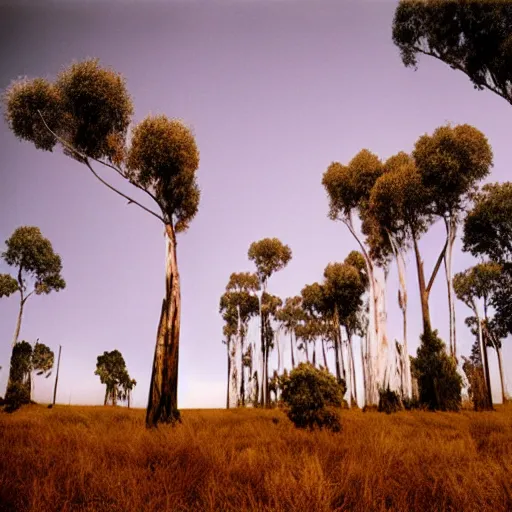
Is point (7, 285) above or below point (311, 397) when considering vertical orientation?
above

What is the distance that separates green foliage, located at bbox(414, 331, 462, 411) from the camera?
14.0 m

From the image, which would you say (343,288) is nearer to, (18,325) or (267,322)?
(267,322)

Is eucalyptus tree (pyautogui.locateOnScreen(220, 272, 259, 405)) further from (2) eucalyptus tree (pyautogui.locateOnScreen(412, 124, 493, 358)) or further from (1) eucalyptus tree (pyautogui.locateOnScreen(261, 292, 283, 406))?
(2) eucalyptus tree (pyautogui.locateOnScreen(412, 124, 493, 358))

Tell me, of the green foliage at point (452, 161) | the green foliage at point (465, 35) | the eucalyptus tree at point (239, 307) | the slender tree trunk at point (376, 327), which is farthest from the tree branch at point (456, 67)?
the eucalyptus tree at point (239, 307)

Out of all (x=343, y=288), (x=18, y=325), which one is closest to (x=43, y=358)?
(x=18, y=325)

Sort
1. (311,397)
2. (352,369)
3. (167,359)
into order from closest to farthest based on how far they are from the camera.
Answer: (311,397)
(167,359)
(352,369)

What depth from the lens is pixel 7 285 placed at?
2142cm

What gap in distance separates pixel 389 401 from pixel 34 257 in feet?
78.1

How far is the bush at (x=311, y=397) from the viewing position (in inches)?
323

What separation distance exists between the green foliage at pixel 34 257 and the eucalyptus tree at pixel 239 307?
50.8 feet

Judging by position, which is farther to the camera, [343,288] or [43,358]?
[43,358]

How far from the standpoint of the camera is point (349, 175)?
743 inches

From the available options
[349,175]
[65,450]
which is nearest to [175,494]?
[65,450]

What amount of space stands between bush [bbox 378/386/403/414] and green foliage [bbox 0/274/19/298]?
76.0 feet
